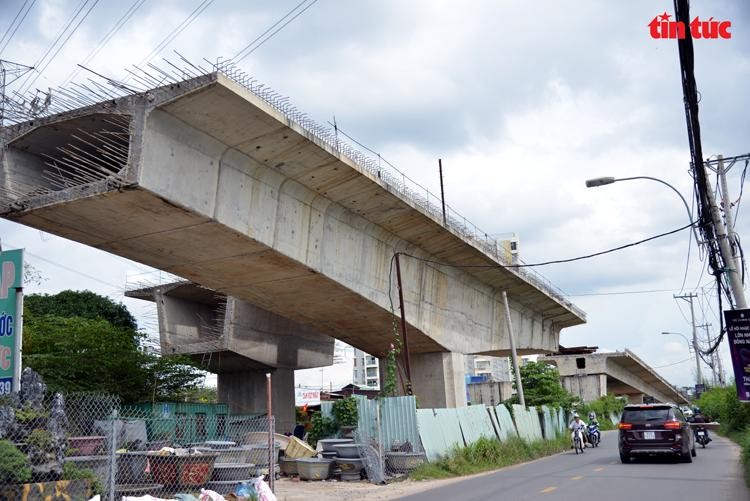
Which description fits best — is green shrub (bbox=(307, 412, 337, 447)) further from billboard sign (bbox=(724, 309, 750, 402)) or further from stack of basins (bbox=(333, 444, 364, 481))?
billboard sign (bbox=(724, 309, 750, 402))

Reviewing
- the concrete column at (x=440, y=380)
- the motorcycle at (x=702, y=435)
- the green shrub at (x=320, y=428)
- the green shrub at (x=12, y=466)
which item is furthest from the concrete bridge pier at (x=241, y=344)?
the green shrub at (x=12, y=466)

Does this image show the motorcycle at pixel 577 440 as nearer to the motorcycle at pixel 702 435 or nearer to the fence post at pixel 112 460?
the motorcycle at pixel 702 435

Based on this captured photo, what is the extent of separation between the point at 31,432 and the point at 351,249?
11837 millimetres

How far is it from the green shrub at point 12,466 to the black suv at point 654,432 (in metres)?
14.8

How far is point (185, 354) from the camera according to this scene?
32.5 metres

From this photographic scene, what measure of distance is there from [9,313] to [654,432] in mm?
15411

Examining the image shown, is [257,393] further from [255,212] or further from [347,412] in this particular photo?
[255,212]

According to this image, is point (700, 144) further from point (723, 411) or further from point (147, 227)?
point (723, 411)

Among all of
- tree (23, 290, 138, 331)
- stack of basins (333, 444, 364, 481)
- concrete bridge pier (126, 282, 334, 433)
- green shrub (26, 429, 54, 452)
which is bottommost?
stack of basins (333, 444, 364, 481)

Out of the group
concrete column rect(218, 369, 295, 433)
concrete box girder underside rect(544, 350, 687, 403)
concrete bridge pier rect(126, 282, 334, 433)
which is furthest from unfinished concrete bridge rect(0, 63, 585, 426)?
concrete box girder underside rect(544, 350, 687, 403)

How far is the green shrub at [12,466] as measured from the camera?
913 cm

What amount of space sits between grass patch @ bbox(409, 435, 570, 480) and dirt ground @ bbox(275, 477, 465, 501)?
553 millimetres

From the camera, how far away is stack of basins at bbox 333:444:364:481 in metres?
17.4

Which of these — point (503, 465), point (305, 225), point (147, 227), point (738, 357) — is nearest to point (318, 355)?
point (503, 465)
